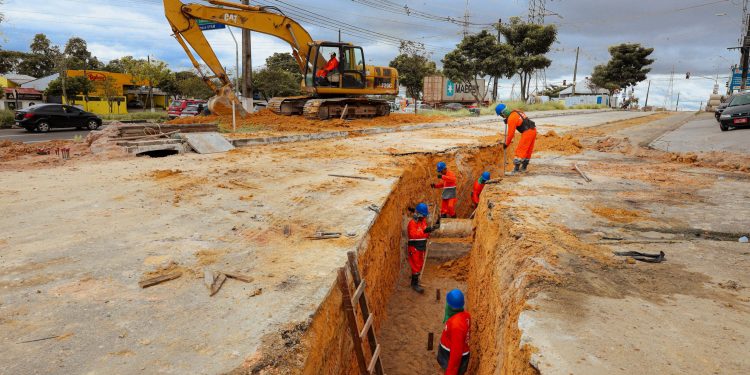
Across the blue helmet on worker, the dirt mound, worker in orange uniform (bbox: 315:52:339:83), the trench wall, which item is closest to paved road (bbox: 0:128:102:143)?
worker in orange uniform (bbox: 315:52:339:83)

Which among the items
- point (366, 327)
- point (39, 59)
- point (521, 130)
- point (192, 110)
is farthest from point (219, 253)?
point (39, 59)

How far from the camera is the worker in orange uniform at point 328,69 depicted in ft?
55.2

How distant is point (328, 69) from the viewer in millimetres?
16969

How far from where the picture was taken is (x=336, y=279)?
4105mm

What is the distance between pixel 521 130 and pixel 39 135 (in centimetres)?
2013

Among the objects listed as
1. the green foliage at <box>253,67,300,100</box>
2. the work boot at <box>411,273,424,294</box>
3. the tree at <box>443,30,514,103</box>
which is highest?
the tree at <box>443,30,514,103</box>

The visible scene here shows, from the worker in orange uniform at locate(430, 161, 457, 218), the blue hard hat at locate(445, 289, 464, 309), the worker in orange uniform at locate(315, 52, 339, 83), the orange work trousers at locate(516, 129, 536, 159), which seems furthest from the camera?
the worker in orange uniform at locate(315, 52, 339, 83)

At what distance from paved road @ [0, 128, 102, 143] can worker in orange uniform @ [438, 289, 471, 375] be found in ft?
59.6

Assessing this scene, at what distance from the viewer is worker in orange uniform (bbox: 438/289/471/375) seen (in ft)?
16.0

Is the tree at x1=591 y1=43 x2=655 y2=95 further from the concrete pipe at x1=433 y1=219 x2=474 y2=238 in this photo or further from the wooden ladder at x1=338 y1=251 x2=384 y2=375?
the wooden ladder at x1=338 y1=251 x2=384 y2=375

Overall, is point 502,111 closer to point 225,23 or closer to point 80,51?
point 225,23

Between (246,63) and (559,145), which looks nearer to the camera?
(559,145)

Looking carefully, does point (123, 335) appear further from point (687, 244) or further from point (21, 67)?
point (21, 67)

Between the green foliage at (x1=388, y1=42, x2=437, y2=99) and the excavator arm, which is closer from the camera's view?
the excavator arm
